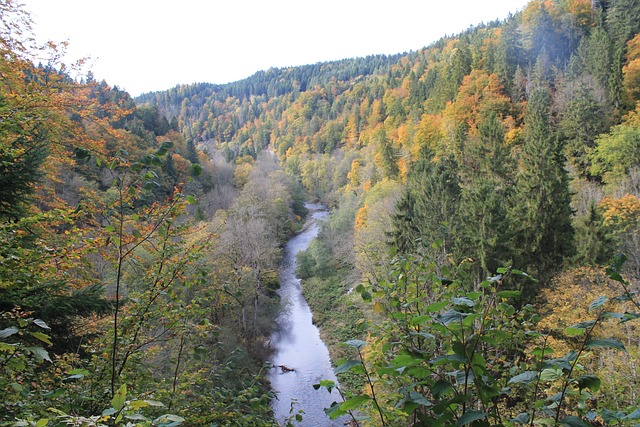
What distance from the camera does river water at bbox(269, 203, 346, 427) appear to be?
55.6 ft

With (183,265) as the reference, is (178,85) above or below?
above

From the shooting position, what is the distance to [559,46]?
49.4 metres

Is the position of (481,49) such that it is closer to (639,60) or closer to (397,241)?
(639,60)

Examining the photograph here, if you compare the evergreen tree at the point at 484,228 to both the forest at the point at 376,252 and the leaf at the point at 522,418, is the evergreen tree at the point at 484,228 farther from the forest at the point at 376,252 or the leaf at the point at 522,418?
the leaf at the point at 522,418

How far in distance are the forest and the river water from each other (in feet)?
3.23

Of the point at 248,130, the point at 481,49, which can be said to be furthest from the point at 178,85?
the point at 481,49

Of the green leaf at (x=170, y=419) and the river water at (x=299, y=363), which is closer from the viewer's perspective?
the green leaf at (x=170, y=419)

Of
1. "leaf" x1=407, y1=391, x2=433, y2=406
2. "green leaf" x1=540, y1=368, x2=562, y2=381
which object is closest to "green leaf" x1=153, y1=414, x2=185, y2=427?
"leaf" x1=407, y1=391, x2=433, y2=406

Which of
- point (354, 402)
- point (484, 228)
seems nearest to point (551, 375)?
point (354, 402)

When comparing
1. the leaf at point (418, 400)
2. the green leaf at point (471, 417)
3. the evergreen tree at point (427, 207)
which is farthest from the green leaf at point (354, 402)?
the evergreen tree at point (427, 207)

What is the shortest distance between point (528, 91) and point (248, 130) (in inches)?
4394

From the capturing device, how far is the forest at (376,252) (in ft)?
6.58

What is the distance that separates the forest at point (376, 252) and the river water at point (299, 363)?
98 centimetres

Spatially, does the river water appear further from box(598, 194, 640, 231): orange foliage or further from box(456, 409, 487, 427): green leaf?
box(598, 194, 640, 231): orange foliage
